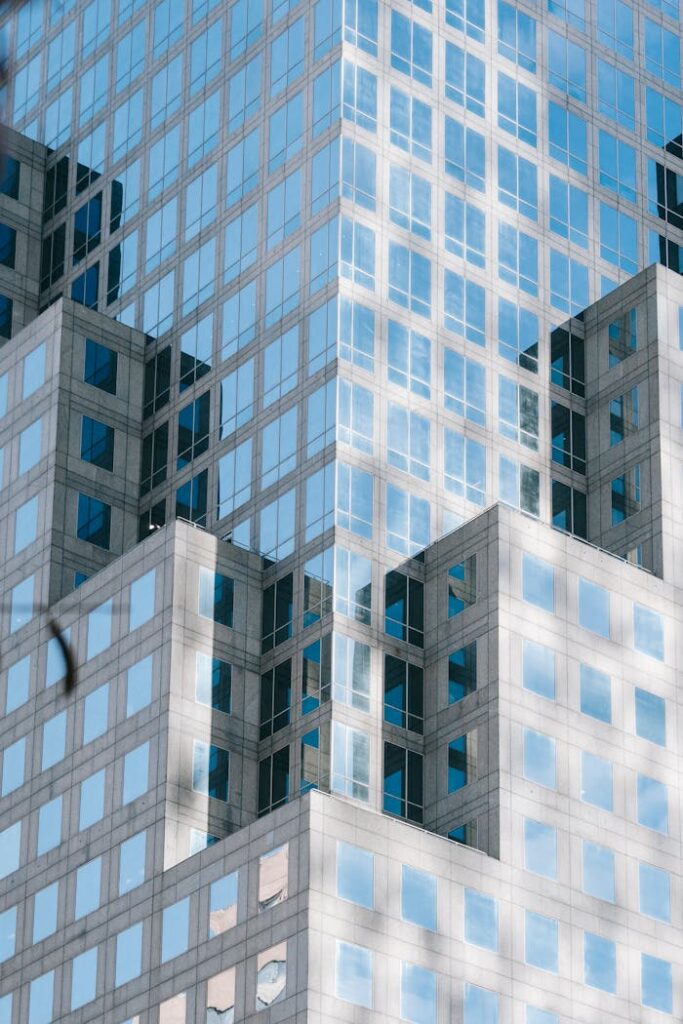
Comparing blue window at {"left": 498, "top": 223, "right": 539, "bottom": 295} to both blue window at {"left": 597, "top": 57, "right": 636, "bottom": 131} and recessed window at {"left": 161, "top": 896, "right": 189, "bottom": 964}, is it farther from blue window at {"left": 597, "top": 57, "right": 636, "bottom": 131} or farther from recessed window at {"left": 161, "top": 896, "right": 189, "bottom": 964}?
recessed window at {"left": 161, "top": 896, "right": 189, "bottom": 964}

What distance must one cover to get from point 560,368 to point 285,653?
71.6 feet

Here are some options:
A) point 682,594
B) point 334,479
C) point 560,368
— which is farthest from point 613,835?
point 560,368

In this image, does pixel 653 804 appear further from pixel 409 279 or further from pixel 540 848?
pixel 409 279

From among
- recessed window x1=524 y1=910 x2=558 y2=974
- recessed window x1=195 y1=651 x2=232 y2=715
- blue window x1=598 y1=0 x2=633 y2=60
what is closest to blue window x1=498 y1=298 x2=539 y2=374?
blue window x1=598 y1=0 x2=633 y2=60

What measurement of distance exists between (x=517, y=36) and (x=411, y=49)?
27.3ft

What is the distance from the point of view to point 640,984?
7675 centimetres

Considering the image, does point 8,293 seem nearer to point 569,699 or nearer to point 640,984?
point 569,699

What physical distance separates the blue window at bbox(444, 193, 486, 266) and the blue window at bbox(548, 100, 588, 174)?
763cm

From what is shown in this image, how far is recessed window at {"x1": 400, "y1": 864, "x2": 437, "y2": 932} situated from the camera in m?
71.2

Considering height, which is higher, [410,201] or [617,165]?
[617,165]

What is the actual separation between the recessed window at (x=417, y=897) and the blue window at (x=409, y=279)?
87.1ft

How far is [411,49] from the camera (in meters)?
92.1

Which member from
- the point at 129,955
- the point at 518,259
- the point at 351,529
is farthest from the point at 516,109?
the point at 129,955

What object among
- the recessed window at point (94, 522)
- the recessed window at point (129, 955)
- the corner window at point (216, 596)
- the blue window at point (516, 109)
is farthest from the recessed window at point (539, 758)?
the blue window at point (516, 109)
